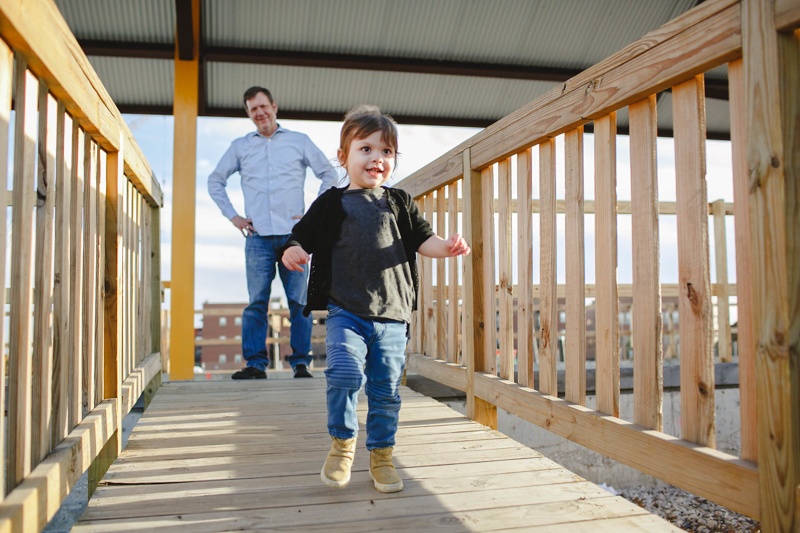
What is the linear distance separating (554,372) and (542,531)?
3.22 feet

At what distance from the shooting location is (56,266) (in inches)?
75.9

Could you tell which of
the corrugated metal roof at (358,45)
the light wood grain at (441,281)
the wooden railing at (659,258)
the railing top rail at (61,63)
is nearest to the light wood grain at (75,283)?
the railing top rail at (61,63)

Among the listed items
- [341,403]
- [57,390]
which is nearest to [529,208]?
[341,403]

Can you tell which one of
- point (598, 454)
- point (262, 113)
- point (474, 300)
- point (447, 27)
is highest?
point (447, 27)

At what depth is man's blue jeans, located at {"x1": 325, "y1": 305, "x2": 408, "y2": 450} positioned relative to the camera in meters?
2.12

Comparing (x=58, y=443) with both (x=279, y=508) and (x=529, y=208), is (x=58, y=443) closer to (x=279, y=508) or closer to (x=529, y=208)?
(x=279, y=508)

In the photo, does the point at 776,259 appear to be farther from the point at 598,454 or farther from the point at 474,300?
the point at 598,454

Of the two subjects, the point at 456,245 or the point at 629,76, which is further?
the point at 456,245

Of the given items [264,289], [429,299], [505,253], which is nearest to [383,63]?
[264,289]

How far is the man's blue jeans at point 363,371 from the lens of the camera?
83.3 inches

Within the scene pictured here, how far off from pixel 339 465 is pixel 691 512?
12.7 ft

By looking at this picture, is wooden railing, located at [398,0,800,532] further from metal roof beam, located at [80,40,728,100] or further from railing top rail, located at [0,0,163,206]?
metal roof beam, located at [80,40,728,100]

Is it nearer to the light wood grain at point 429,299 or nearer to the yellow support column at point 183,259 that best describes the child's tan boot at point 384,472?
the light wood grain at point 429,299

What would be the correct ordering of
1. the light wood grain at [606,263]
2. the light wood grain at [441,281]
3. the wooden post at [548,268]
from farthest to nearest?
the light wood grain at [441,281] < the wooden post at [548,268] < the light wood grain at [606,263]
